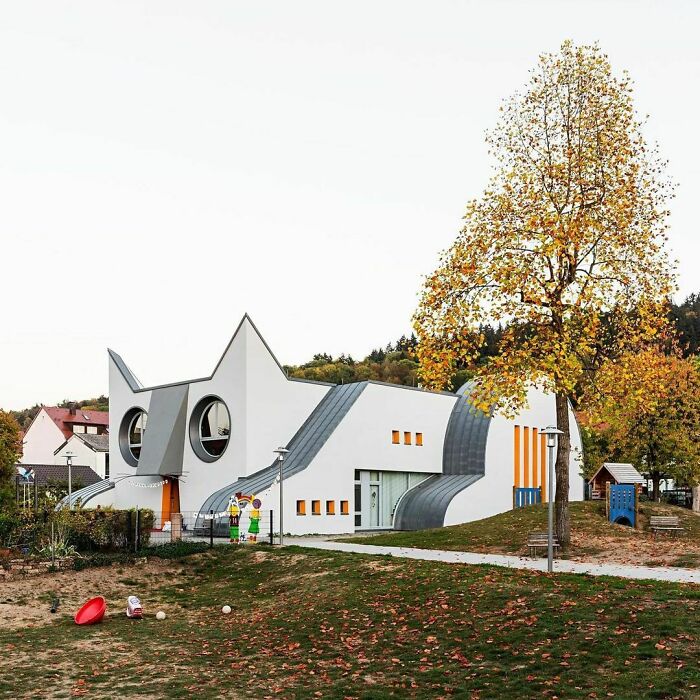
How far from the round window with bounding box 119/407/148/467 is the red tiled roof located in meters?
40.2

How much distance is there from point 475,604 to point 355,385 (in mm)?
20581

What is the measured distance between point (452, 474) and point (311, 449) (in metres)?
8.65

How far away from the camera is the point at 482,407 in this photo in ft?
68.3

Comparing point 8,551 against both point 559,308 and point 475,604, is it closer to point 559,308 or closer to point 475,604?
Result: point 475,604

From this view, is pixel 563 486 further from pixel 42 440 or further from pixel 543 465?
pixel 42 440

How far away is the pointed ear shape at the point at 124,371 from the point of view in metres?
38.9

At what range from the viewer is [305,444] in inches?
1276

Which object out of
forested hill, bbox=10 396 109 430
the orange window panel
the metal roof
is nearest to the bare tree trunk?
the metal roof

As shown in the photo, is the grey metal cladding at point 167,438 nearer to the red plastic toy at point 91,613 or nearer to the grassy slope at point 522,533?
the grassy slope at point 522,533

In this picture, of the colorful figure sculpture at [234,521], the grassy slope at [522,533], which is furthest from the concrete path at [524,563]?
the colorful figure sculpture at [234,521]

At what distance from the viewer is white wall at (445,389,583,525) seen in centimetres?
3519

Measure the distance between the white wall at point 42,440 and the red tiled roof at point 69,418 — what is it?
430 mm

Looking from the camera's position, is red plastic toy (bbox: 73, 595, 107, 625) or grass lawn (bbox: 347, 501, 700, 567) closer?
red plastic toy (bbox: 73, 595, 107, 625)

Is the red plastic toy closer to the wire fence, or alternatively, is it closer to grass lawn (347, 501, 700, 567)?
the wire fence
